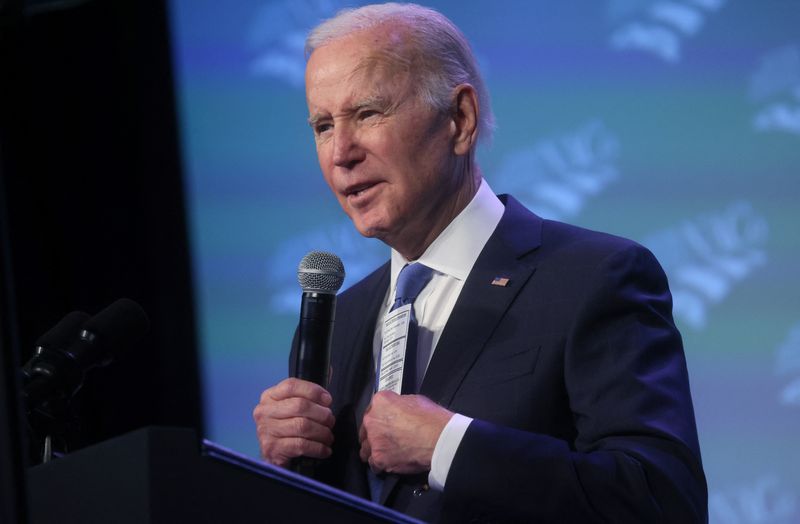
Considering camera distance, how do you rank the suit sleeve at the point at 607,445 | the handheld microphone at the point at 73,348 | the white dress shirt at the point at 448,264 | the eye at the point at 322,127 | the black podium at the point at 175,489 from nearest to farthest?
the black podium at the point at 175,489
the handheld microphone at the point at 73,348
the suit sleeve at the point at 607,445
the white dress shirt at the point at 448,264
the eye at the point at 322,127

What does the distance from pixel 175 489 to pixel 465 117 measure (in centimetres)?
151

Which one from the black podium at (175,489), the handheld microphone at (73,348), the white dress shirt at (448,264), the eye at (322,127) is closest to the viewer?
the black podium at (175,489)

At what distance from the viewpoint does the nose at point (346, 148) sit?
2.31 metres

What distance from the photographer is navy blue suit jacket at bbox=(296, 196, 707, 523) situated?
1797mm

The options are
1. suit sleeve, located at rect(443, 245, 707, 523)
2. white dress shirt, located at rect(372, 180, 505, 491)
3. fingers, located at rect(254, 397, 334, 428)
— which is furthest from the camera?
white dress shirt, located at rect(372, 180, 505, 491)

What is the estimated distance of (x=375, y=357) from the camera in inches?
94.7

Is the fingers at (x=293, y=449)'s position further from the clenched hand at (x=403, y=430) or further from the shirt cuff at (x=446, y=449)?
the shirt cuff at (x=446, y=449)

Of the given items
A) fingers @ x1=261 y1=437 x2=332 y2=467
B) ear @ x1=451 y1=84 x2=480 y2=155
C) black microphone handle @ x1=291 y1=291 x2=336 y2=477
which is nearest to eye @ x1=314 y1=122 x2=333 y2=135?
ear @ x1=451 y1=84 x2=480 y2=155

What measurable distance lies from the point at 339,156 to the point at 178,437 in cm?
123

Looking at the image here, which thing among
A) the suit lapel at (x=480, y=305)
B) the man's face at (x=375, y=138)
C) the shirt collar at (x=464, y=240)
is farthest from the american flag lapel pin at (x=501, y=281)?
the man's face at (x=375, y=138)

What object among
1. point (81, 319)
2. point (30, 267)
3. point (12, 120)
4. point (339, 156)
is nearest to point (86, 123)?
point (12, 120)

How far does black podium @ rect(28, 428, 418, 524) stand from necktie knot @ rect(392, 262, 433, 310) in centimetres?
107

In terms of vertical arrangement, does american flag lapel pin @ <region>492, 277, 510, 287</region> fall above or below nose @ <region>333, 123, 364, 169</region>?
below

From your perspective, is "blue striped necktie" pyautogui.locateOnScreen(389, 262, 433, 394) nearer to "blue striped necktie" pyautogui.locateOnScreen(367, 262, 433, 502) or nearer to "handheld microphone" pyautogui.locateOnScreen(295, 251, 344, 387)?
"blue striped necktie" pyautogui.locateOnScreen(367, 262, 433, 502)
